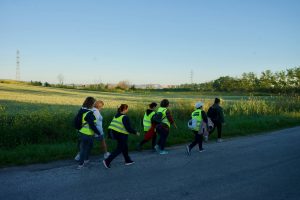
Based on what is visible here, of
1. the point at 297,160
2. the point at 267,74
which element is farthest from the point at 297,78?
the point at 297,160

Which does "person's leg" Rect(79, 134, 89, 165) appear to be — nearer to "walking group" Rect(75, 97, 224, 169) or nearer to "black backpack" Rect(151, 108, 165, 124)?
"walking group" Rect(75, 97, 224, 169)

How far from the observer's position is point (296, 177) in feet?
24.2

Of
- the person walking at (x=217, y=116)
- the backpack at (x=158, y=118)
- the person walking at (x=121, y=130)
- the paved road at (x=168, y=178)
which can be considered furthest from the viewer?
the person walking at (x=217, y=116)

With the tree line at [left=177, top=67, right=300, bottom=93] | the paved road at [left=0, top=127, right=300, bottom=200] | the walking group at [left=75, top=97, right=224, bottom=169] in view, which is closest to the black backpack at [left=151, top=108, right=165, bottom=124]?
the walking group at [left=75, top=97, right=224, bottom=169]

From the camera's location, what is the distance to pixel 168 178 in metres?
7.25

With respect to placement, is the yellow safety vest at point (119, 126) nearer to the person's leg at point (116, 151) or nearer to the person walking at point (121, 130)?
the person walking at point (121, 130)

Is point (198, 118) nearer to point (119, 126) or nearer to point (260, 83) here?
point (119, 126)

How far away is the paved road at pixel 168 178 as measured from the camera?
6078mm

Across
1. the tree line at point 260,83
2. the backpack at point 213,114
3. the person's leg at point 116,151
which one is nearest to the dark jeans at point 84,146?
the person's leg at point 116,151

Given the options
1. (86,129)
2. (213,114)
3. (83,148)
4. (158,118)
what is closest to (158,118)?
(158,118)

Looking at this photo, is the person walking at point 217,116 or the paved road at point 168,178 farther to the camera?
the person walking at point 217,116

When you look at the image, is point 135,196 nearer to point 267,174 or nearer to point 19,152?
point 267,174

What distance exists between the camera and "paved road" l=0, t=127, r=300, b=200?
608 cm

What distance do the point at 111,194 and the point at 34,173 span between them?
2.55m
